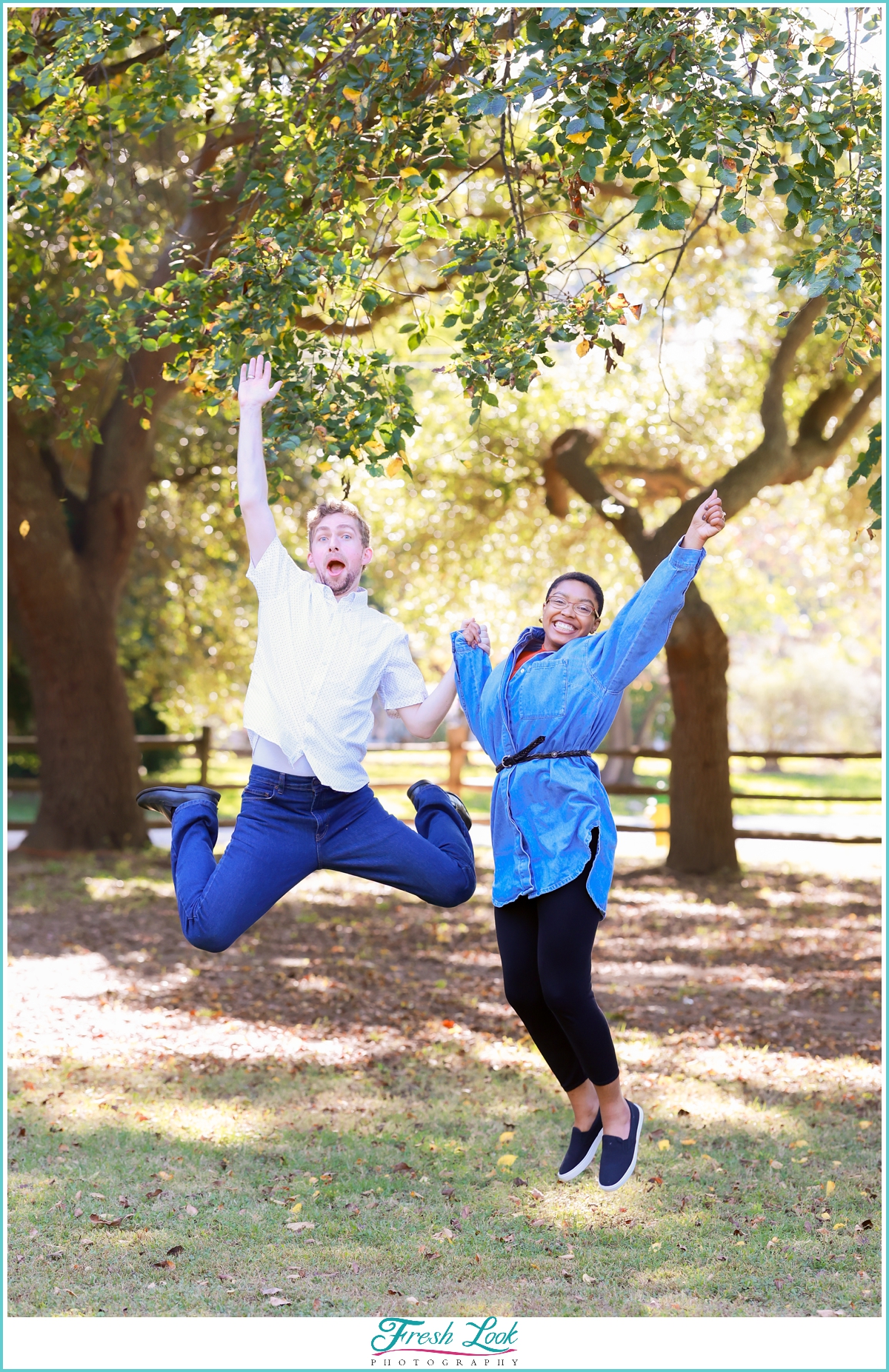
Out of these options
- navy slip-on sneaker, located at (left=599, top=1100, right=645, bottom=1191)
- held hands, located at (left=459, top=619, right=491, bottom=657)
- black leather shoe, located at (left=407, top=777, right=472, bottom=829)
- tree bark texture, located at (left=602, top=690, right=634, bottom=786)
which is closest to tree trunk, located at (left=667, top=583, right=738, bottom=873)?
black leather shoe, located at (left=407, top=777, right=472, bottom=829)

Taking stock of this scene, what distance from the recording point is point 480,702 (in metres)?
4.09

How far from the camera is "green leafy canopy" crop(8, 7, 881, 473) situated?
4379 mm

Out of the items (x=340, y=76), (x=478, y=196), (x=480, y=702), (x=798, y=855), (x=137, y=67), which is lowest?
(x=798, y=855)

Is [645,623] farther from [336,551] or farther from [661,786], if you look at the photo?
[661,786]

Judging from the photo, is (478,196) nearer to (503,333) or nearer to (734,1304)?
(503,333)

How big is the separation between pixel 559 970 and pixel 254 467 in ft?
5.87

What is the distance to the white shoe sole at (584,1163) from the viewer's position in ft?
13.8

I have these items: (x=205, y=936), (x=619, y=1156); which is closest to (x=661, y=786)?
(x=619, y=1156)

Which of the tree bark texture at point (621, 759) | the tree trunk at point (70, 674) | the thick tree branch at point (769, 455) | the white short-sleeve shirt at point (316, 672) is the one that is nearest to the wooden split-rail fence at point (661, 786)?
the tree trunk at point (70, 674)

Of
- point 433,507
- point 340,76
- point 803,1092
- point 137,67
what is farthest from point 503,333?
point 433,507

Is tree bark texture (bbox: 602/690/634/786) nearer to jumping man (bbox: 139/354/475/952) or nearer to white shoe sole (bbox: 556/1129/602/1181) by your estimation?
white shoe sole (bbox: 556/1129/602/1181)

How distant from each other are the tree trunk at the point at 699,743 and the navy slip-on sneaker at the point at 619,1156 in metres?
8.64

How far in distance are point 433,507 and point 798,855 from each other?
286 inches

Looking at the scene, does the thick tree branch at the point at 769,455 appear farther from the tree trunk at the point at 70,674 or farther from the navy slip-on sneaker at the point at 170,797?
the navy slip-on sneaker at the point at 170,797
